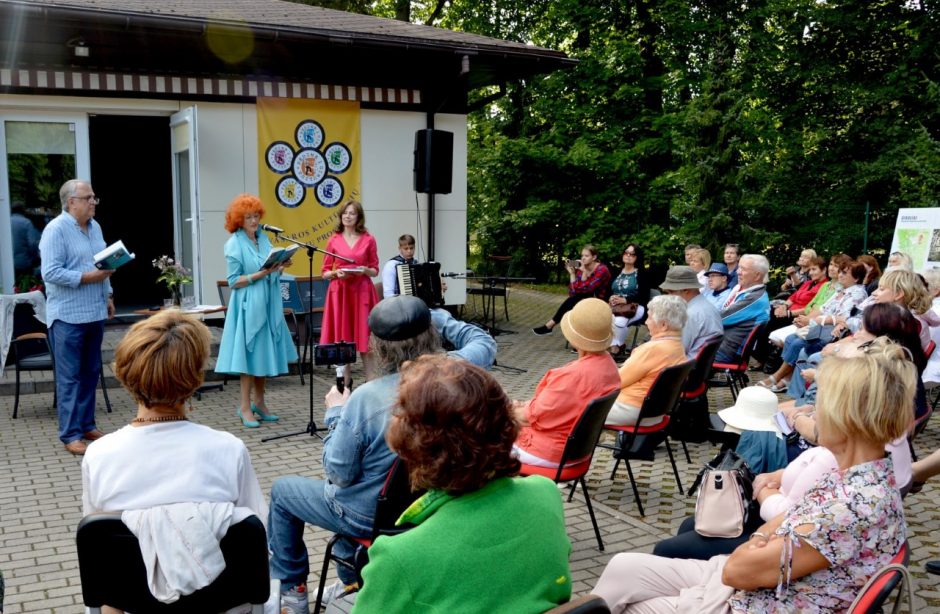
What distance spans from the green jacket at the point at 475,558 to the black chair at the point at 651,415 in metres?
3.04

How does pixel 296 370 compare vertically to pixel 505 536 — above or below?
below

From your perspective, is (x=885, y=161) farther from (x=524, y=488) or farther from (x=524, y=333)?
(x=524, y=488)

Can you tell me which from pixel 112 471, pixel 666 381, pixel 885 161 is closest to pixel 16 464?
pixel 112 471

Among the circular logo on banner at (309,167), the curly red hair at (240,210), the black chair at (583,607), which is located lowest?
the black chair at (583,607)

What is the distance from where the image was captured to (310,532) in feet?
14.7

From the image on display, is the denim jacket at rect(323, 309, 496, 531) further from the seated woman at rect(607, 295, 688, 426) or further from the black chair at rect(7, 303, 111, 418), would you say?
the black chair at rect(7, 303, 111, 418)

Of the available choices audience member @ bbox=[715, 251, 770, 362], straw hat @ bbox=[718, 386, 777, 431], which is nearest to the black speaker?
audience member @ bbox=[715, 251, 770, 362]

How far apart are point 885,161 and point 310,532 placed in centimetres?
1375

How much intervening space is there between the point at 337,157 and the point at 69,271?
18.8 feet

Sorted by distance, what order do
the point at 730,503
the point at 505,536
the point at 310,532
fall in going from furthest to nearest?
the point at 310,532
the point at 730,503
the point at 505,536

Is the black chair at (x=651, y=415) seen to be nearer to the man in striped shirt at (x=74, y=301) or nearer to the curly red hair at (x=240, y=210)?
the curly red hair at (x=240, y=210)

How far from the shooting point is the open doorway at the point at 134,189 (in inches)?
555

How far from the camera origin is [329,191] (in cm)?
1098

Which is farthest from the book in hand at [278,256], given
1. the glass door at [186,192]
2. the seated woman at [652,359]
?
the glass door at [186,192]
